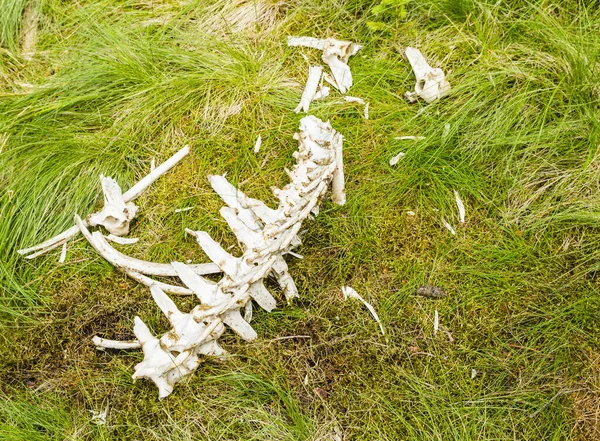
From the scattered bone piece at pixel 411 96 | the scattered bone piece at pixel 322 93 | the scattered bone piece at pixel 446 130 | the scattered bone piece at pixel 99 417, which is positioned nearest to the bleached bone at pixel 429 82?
the scattered bone piece at pixel 411 96

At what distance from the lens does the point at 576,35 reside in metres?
2.60

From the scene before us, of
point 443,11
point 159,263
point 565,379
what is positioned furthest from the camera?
point 443,11

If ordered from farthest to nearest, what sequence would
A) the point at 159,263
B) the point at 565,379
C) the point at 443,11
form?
the point at 443,11 < the point at 159,263 < the point at 565,379

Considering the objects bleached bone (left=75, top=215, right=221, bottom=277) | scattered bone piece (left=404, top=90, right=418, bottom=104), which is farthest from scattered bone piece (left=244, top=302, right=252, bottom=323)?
scattered bone piece (left=404, top=90, right=418, bottom=104)

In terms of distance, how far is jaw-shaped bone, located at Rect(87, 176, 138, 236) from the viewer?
2500mm

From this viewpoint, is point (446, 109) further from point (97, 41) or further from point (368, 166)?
point (97, 41)

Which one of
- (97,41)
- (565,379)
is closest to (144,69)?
(97,41)

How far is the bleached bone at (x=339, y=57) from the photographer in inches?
108

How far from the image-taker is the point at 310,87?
108 inches

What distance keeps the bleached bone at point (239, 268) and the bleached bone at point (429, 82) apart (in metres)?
0.50

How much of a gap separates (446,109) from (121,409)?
188 centimetres

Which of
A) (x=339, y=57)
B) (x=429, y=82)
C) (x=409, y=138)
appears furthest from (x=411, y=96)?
(x=339, y=57)

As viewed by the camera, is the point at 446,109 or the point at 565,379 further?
the point at 446,109

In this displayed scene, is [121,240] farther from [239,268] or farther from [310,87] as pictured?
[310,87]
